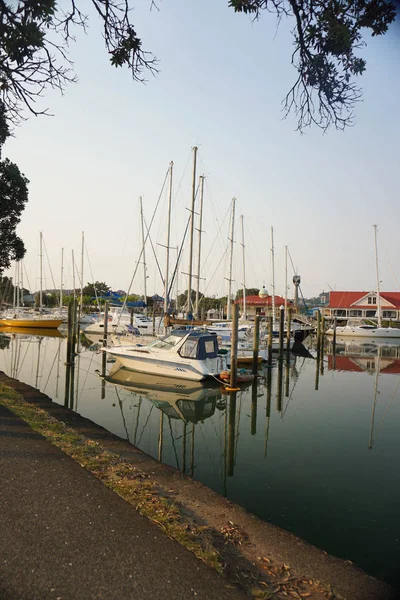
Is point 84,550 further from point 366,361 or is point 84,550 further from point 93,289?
point 93,289

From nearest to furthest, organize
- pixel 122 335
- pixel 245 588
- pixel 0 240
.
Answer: pixel 245 588
pixel 0 240
pixel 122 335

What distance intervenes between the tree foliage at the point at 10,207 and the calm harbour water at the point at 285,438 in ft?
18.9

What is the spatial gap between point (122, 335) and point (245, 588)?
26.4m

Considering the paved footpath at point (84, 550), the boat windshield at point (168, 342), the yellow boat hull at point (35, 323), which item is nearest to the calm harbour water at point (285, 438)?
the boat windshield at point (168, 342)

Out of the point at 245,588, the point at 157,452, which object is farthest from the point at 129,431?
the point at 245,588

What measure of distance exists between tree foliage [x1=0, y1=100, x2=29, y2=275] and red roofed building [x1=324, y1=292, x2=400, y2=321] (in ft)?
191

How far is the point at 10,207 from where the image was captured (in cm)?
1555

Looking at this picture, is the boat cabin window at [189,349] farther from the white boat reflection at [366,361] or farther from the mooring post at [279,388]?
the white boat reflection at [366,361]

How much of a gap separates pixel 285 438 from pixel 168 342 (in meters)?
9.09

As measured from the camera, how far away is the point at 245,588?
3.96 meters

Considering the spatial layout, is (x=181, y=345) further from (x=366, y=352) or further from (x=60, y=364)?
(x=366, y=352)

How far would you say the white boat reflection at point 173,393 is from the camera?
1449 centimetres

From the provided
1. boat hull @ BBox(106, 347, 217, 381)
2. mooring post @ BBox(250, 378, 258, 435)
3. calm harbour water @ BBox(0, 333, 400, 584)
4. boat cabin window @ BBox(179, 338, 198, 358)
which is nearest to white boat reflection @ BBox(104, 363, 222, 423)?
calm harbour water @ BBox(0, 333, 400, 584)

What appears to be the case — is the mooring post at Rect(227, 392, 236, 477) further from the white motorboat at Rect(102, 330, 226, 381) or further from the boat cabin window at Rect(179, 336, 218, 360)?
the boat cabin window at Rect(179, 336, 218, 360)
